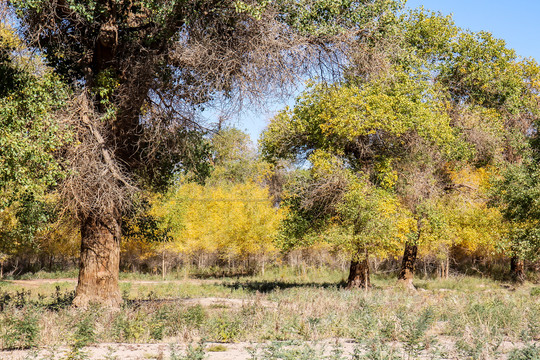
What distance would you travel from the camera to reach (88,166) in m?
11.9

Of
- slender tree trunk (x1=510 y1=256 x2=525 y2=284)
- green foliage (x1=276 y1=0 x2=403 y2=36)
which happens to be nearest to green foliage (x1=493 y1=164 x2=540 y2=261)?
slender tree trunk (x1=510 y1=256 x2=525 y2=284)

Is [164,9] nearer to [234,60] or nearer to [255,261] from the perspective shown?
[234,60]

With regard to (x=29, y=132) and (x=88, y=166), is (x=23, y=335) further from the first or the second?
(x=88, y=166)

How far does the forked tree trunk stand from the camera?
13070 mm

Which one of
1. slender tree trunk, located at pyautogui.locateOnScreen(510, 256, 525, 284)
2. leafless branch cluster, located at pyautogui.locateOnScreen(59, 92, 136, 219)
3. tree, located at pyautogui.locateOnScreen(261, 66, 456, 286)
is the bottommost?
slender tree trunk, located at pyautogui.locateOnScreen(510, 256, 525, 284)

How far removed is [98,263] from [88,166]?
2722 mm

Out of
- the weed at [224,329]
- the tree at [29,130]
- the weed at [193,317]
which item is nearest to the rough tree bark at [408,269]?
the weed at [193,317]

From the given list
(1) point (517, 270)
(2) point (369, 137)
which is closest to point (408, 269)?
(2) point (369, 137)

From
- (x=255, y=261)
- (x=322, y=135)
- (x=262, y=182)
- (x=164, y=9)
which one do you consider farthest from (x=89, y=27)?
(x=262, y=182)

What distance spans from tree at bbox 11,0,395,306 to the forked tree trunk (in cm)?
3

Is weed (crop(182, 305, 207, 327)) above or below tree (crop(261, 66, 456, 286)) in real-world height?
below

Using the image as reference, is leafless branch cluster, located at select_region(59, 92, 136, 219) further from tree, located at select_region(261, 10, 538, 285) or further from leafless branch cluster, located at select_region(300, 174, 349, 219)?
leafless branch cluster, located at select_region(300, 174, 349, 219)

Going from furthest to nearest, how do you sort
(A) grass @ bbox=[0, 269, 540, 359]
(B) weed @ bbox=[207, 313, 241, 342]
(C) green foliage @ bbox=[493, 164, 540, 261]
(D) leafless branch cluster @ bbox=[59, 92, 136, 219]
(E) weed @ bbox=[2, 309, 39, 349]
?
(C) green foliage @ bbox=[493, 164, 540, 261] < (D) leafless branch cluster @ bbox=[59, 92, 136, 219] < (B) weed @ bbox=[207, 313, 241, 342] < (E) weed @ bbox=[2, 309, 39, 349] < (A) grass @ bbox=[0, 269, 540, 359]

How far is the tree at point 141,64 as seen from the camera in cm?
1201
